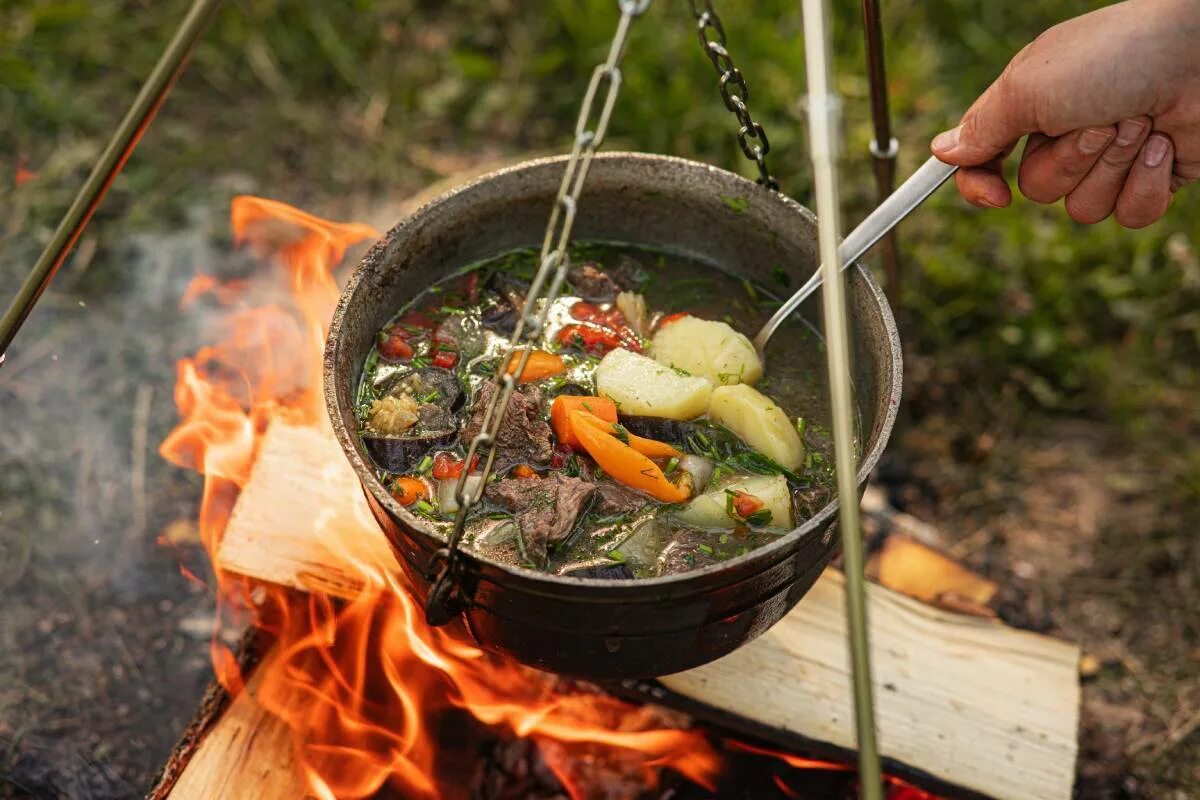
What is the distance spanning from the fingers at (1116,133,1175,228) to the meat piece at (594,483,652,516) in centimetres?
145

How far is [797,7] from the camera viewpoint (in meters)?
5.75

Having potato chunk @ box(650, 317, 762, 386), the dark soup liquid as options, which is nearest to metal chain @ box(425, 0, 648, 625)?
the dark soup liquid

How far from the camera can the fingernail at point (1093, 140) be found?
2.47 metres

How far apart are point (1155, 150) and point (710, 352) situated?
3.98 feet

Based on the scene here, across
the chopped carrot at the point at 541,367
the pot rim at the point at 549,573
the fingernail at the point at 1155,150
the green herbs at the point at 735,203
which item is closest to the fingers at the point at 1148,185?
the fingernail at the point at 1155,150

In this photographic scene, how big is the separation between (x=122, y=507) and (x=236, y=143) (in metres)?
2.32

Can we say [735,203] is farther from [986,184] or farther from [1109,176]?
[1109,176]

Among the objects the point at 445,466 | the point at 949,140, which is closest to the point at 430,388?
the point at 445,466

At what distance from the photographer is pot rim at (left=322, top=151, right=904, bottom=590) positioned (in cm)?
208

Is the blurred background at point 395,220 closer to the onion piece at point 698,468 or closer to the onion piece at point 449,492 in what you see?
the onion piece at point 449,492

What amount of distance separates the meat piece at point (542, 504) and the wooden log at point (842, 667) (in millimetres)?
940

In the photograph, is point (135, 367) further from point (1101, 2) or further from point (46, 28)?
point (1101, 2)

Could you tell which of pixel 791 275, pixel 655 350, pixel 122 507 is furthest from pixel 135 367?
pixel 791 275

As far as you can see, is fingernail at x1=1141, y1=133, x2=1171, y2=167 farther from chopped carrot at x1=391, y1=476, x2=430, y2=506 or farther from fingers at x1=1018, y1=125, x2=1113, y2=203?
chopped carrot at x1=391, y1=476, x2=430, y2=506
